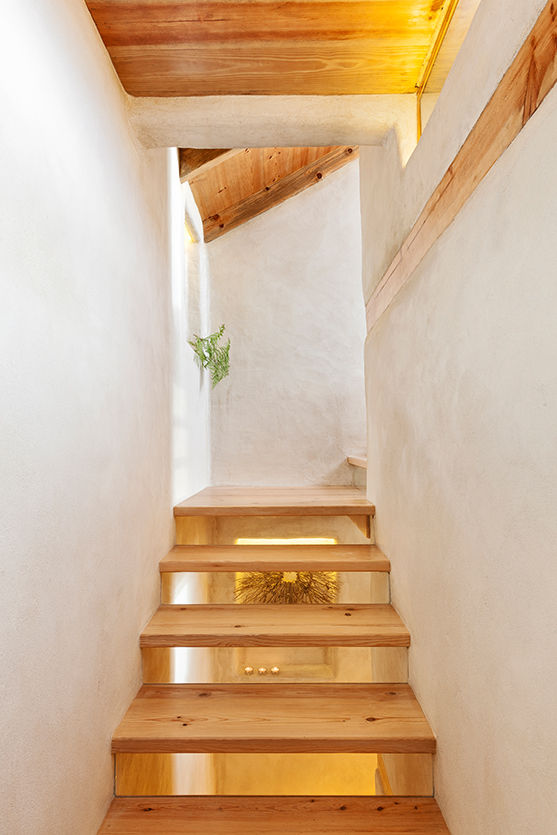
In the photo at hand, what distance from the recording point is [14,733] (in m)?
1.06

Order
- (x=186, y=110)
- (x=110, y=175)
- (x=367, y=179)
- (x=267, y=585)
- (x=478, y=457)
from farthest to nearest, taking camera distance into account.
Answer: (x=267, y=585) < (x=367, y=179) < (x=186, y=110) < (x=110, y=175) < (x=478, y=457)

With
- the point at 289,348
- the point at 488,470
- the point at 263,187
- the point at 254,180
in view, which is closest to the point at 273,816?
the point at 488,470

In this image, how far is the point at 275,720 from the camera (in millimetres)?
1755

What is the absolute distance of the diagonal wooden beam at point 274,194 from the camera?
4602mm

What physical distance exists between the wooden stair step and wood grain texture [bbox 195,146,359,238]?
379cm

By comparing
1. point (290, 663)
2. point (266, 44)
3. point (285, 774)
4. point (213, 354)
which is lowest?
point (285, 774)

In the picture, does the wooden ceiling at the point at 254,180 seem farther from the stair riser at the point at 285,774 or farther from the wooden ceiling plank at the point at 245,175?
the stair riser at the point at 285,774

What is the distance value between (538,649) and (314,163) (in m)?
4.43

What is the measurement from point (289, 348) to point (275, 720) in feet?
11.0

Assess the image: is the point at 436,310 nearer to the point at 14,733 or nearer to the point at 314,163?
the point at 14,733

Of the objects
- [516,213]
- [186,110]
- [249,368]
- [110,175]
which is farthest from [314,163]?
[516,213]

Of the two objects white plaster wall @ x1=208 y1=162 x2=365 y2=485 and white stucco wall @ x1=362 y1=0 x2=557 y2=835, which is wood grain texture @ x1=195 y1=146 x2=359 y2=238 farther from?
white stucco wall @ x1=362 y1=0 x2=557 y2=835

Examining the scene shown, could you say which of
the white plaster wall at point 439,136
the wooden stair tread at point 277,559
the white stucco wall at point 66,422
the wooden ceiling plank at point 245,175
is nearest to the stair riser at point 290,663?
the wooden stair tread at point 277,559

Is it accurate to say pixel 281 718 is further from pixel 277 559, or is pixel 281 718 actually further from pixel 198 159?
pixel 198 159
